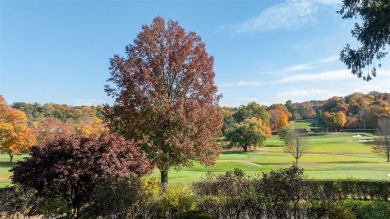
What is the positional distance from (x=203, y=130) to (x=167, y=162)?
8.33 ft

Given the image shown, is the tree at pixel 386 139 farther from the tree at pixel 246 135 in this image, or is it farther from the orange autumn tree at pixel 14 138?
the orange autumn tree at pixel 14 138

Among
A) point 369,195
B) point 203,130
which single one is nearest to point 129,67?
point 203,130

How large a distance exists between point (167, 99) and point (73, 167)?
271 inches

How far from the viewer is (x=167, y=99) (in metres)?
18.0

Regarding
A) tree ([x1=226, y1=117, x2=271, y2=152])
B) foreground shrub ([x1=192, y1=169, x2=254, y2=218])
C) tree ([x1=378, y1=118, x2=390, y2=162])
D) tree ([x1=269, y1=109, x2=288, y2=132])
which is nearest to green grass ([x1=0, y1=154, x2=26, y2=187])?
foreground shrub ([x1=192, y1=169, x2=254, y2=218])

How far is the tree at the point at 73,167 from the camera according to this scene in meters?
12.4

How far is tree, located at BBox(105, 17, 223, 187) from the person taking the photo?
17.2 meters

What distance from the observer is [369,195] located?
60.4ft

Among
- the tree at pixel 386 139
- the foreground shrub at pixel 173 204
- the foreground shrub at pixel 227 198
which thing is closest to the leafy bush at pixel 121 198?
the foreground shrub at pixel 173 204

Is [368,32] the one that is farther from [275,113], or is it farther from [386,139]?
[275,113]

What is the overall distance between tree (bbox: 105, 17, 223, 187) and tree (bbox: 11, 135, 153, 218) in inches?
155

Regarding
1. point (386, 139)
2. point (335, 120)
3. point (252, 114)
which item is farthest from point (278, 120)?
point (386, 139)

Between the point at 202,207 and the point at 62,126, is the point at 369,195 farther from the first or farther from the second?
the point at 62,126

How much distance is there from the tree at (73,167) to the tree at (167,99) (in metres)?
3.93
